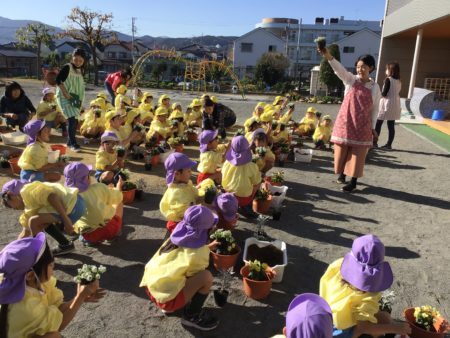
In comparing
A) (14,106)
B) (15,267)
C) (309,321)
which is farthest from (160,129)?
(309,321)

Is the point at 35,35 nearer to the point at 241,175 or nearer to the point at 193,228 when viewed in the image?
the point at 241,175

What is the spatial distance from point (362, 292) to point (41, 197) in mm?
3124

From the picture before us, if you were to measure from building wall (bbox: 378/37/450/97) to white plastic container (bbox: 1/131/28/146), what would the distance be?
17.9 meters

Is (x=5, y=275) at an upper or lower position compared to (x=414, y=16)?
lower

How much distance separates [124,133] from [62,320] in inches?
A: 230

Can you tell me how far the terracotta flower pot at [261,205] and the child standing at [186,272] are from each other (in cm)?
236

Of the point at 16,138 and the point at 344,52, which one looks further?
the point at 344,52

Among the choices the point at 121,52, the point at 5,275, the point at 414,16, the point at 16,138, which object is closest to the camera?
the point at 5,275

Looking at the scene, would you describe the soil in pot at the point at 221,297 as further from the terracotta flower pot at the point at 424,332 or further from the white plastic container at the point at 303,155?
the white plastic container at the point at 303,155

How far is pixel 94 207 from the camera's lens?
4.26 metres

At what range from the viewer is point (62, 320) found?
2.70m

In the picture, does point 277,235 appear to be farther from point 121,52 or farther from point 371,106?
point 121,52

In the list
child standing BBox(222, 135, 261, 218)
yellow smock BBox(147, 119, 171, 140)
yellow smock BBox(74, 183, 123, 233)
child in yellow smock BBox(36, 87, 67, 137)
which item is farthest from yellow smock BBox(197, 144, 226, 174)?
child in yellow smock BBox(36, 87, 67, 137)

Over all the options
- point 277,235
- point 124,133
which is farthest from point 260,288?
point 124,133
